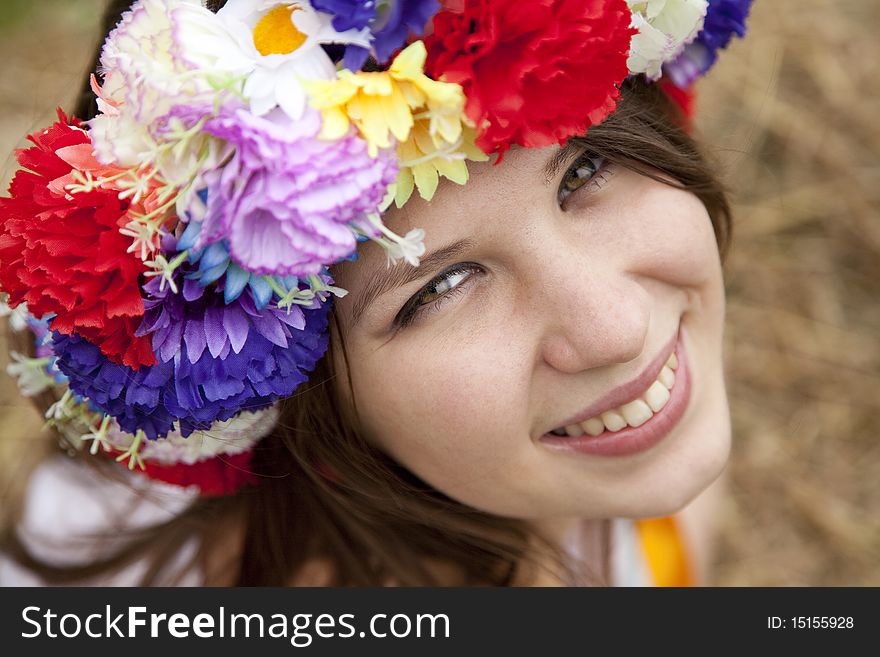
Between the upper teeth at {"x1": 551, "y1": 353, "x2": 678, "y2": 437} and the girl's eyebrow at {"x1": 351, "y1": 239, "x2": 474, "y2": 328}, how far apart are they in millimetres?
395

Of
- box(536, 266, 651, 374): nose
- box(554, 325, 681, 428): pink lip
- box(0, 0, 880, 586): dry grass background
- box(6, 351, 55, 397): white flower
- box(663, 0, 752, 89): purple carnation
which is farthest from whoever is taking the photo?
box(0, 0, 880, 586): dry grass background

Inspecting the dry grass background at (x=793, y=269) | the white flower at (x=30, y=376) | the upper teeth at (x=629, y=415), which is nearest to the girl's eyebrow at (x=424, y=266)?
the upper teeth at (x=629, y=415)

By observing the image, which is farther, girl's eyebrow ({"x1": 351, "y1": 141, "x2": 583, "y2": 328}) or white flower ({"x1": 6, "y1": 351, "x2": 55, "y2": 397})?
white flower ({"x1": 6, "y1": 351, "x2": 55, "y2": 397})

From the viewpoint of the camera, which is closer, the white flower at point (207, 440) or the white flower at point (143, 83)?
the white flower at point (143, 83)

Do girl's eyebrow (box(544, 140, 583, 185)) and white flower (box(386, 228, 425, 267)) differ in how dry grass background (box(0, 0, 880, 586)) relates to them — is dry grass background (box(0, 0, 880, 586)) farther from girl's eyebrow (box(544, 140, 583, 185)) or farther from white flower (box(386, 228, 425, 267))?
white flower (box(386, 228, 425, 267))

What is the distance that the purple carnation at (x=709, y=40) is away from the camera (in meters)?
1.46

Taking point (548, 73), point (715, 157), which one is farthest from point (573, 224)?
point (715, 157)

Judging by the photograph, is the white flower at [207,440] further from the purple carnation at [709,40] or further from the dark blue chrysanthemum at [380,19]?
the purple carnation at [709,40]

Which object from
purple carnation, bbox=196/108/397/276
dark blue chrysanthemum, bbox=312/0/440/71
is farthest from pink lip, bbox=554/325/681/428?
dark blue chrysanthemum, bbox=312/0/440/71

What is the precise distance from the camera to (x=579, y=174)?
1280mm

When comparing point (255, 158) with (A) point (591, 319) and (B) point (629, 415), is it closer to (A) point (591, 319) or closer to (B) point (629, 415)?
(A) point (591, 319)

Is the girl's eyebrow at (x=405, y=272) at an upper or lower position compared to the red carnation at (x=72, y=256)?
lower

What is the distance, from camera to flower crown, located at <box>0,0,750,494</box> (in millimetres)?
1001

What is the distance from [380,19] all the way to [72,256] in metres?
0.50
